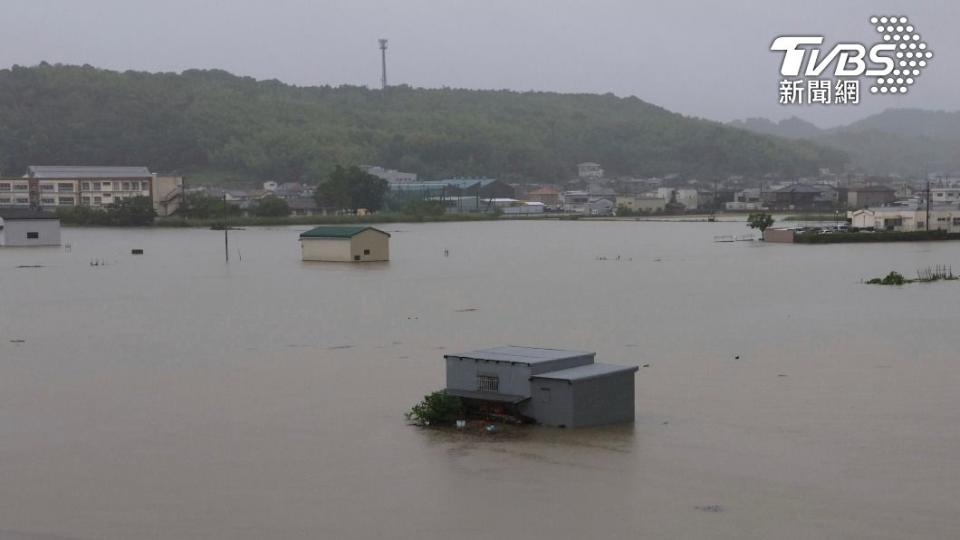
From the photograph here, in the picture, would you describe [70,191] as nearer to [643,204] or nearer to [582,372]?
[643,204]

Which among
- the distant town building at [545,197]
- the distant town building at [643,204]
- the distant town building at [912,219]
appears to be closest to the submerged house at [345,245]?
the distant town building at [912,219]

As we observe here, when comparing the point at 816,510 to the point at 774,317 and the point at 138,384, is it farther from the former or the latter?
the point at 774,317

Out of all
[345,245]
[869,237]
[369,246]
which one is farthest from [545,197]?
[345,245]

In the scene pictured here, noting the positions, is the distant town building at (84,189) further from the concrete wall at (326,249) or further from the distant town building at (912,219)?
the distant town building at (912,219)

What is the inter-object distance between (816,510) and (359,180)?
27182mm

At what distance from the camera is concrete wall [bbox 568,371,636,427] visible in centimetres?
469

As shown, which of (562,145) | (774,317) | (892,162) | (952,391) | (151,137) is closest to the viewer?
(952,391)

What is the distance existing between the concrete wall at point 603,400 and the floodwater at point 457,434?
0.08 metres

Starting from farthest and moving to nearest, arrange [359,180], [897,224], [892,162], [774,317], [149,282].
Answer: [892,162] → [359,180] → [897,224] → [149,282] → [774,317]

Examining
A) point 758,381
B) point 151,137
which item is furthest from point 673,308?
point 151,137

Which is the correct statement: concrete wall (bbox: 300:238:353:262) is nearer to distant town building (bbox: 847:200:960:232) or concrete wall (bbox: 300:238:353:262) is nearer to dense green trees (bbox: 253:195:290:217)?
distant town building (bbox: 847:200:960:232)

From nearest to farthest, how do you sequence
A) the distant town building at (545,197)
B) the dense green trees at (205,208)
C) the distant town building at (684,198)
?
the dense green trees at (205,208) < the distant town building at (684,198) < the distant town building at (545,197)

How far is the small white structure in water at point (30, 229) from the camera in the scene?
1875 cm

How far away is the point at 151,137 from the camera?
145 feet
